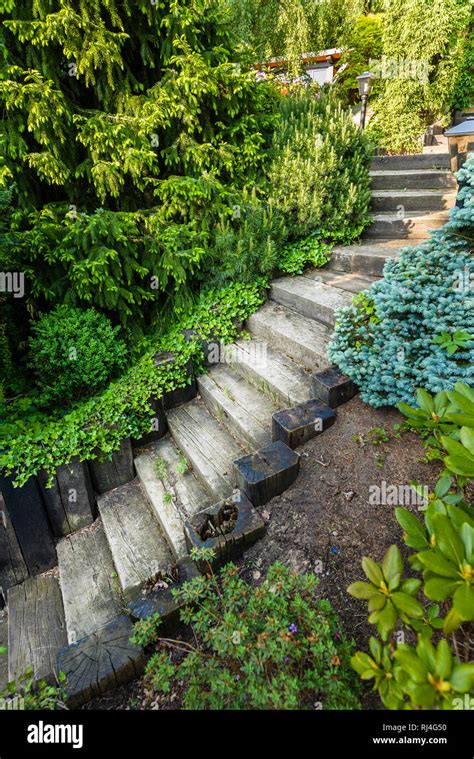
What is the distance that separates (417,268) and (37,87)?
374 cm

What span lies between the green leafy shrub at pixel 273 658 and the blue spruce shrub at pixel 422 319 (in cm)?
148

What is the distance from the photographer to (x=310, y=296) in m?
3.85

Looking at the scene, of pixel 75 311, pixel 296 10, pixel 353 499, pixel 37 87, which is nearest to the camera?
pixel 353 499

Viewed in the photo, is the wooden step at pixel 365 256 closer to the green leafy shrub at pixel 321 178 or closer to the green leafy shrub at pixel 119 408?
the green leafy shrub at pixel 321 178

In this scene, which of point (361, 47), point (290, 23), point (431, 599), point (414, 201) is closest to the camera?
point (431, 599)

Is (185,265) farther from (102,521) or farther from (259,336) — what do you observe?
(102,521)

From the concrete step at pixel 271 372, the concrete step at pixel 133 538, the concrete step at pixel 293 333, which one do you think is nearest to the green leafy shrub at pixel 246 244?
the concrete step at pixel 293 333

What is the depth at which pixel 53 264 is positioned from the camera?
3.87 metres

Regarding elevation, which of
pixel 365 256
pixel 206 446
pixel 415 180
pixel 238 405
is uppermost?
pixel 415 180

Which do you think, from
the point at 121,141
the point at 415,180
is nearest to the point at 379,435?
the point at 121,141

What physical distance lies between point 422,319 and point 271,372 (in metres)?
1.36

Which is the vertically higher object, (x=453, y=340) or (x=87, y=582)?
(x=453, y=340)

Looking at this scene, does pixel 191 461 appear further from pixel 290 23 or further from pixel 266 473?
pixel 290 23
